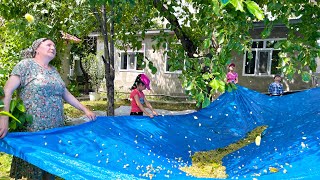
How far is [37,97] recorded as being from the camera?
254 centimetres

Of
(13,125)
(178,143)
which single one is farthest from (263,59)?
(13,125)

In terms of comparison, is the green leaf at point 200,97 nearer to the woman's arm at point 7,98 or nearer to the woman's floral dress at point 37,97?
the woman's floral dress at point 37,97

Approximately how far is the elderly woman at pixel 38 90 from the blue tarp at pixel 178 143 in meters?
0.13

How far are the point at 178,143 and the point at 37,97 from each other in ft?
5.23

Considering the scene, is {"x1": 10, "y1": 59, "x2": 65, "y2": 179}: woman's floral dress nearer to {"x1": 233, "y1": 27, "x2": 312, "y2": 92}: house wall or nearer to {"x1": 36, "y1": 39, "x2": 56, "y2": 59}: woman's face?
{"x1": 36, "y1": 39, "x2": 56, "y2": 59}: woman's face

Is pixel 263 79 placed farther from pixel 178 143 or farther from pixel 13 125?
pixel 13 125

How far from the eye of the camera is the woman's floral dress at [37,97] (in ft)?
8.23

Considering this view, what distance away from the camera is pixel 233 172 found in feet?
9.50

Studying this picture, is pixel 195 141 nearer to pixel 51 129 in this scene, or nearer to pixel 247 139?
pixel 247 139

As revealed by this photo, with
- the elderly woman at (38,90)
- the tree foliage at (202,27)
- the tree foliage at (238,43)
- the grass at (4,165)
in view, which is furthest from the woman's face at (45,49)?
the grass at (4,165)

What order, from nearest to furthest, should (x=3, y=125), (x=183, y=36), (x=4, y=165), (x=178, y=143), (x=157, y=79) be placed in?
(x=3, y=125), (x=178, y=143), (x=4, y=165), (x=183, y=36), (x=157, y=79)

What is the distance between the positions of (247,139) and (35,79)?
8.51 ft

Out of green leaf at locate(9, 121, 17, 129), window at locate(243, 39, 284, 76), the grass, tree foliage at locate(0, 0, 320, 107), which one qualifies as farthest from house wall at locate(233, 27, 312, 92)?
green leaf at locate(9, 121, 17, 129)

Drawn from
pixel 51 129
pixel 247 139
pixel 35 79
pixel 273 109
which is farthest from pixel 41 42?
pixel 273 109
